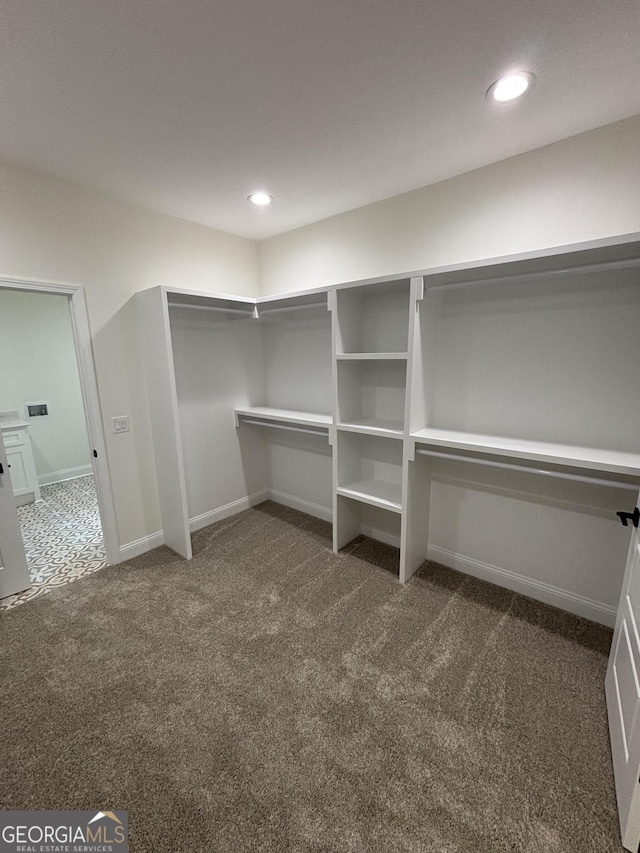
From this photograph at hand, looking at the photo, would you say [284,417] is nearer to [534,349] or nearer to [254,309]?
[254,309]

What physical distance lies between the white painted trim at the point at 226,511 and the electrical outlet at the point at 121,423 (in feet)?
→ 3.60

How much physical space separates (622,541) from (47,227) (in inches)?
162

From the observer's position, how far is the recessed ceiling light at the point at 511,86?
145cm

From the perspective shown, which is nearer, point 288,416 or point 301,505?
point 288,416

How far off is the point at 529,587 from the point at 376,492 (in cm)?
122

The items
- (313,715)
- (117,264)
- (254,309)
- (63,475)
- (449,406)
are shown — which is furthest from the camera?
(63,475)

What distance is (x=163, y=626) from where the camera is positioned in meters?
2.18

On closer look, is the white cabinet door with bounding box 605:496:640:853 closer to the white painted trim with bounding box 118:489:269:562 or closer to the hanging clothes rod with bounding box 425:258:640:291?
the hanging clothes rod with bounding box 425:258:640:291

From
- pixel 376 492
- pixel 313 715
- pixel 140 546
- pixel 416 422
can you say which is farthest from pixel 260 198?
pixel 313 715

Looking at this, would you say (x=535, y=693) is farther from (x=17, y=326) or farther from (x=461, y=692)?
(x=17, y=326)

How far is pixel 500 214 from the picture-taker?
83.2 inches

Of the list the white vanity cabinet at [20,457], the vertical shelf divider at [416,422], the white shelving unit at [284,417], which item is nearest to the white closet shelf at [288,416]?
the white shelving unit at [284,417]

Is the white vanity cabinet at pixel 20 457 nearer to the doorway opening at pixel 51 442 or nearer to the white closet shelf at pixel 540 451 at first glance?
A: the doorway opening at pixel 51 442

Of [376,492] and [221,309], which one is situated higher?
[221,309]
